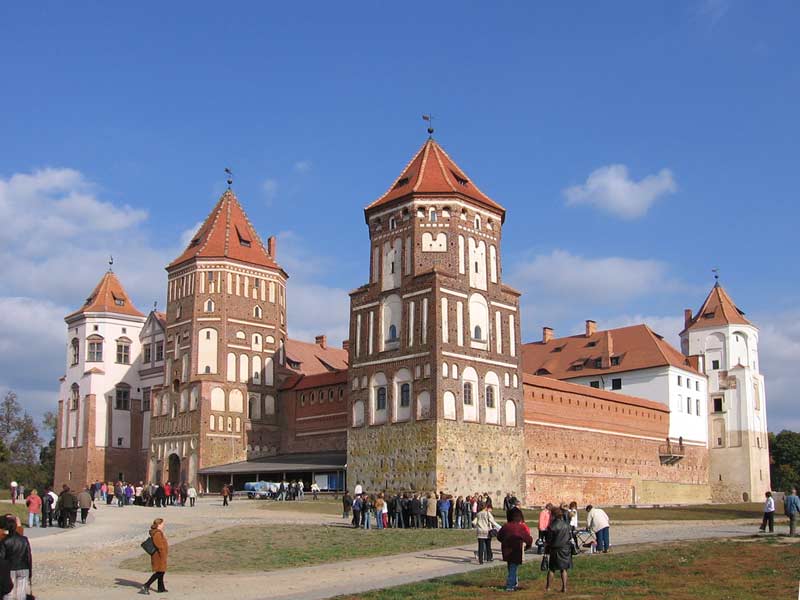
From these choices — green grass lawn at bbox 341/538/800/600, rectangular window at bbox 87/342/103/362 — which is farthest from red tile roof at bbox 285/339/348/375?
green grass lawn at bbox 341/538/800/600

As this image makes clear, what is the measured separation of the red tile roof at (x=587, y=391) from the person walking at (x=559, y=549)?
117 ft

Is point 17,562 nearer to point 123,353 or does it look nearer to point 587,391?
point 587,391

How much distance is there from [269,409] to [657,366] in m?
27.4

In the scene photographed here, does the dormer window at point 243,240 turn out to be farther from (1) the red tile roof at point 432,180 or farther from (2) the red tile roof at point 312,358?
(1) the red tile roof at point 432,180

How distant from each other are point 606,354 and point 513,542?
5646 centimetres

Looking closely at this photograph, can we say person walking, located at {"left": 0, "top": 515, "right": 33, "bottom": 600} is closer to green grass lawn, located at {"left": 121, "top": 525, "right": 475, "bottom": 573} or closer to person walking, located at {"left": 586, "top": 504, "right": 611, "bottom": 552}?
green grass lawn, located at {"left": 121, "top": 525, "right": 475, "bottom": 573}

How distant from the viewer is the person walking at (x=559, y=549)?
53.7 feet

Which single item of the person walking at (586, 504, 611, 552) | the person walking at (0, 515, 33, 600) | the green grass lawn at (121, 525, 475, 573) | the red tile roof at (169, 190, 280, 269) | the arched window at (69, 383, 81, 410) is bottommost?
the green grass lawn at (121, 525, 475, 573)

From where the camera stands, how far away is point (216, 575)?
20328 mm

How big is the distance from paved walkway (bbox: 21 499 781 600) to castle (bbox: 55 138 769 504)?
1504cm

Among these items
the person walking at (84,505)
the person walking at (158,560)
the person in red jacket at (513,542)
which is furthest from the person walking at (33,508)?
the person in red jacket at (513,542)

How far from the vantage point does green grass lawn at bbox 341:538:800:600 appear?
15.9 metres

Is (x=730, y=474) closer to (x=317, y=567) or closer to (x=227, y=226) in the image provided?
(x=227, y=226)

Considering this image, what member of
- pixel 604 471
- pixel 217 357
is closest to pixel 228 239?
pixel 217 357
